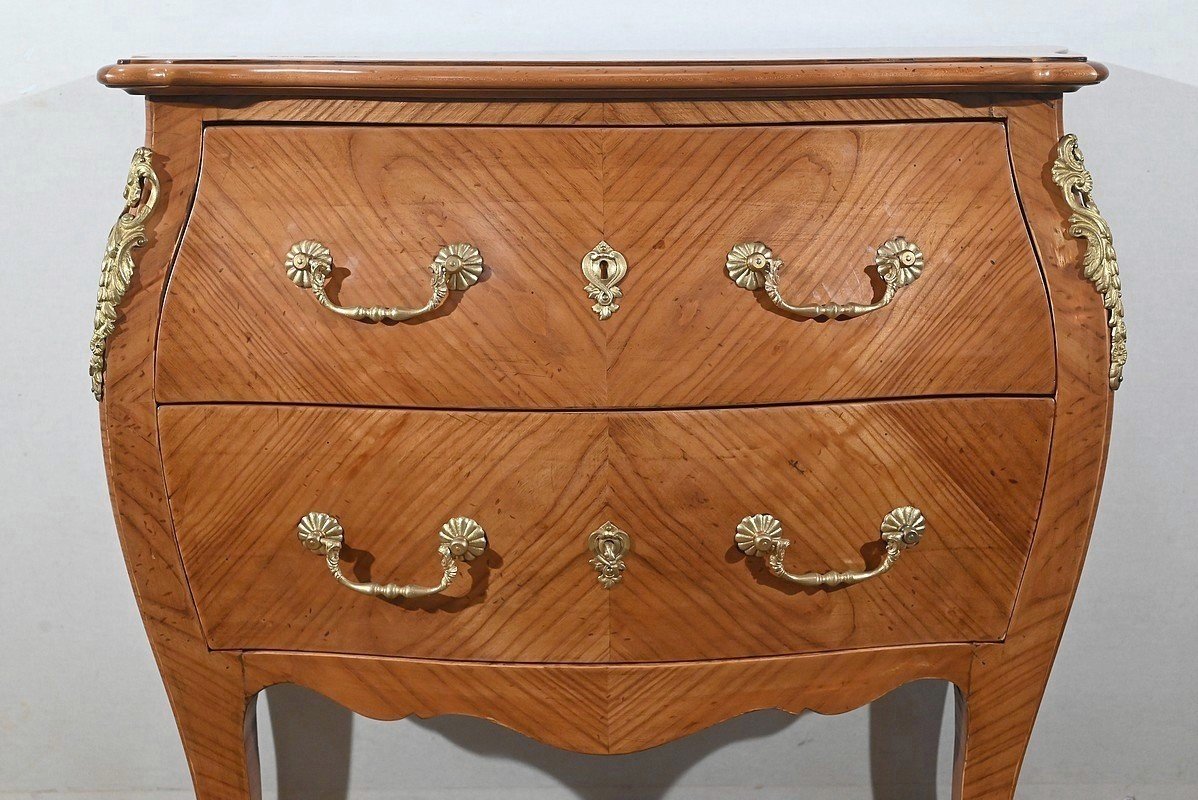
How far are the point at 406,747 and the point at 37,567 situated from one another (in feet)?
1.94

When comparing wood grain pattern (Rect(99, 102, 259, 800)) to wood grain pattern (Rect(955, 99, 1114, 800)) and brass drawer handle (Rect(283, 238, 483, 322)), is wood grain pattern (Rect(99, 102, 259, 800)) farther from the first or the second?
wood grain pattern (Rect(955, 99, 1114, 800))

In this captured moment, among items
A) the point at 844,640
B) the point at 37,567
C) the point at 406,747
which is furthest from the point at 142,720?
the point at 844,640

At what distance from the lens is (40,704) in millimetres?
1417

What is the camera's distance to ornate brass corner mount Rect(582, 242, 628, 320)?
0.77 meters

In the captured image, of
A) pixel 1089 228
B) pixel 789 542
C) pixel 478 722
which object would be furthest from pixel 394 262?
pixel 478 722

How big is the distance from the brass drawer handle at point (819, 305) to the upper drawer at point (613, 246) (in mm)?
10

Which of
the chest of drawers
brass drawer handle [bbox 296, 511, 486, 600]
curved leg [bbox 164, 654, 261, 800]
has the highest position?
the chest of drawers

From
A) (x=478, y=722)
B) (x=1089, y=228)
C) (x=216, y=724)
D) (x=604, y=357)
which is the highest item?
(x=1089, y=228)

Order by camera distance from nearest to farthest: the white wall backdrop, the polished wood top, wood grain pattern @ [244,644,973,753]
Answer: the polished wood top < wood grain pattern @ [244,644,973,753] < the white wall backdrop

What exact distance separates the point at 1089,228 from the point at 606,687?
0.56m

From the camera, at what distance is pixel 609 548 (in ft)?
2.65

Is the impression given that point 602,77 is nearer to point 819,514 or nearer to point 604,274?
point 604,274

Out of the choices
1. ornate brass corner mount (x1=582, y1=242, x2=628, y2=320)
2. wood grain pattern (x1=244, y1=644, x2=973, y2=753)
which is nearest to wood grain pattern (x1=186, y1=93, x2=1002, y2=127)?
ornate brass corner mount (x1=582, y1=242, x2=628, y2=320)

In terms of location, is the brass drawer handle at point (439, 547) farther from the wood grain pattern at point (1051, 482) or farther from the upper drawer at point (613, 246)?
the wood grain pattern at point (1051, 482)
